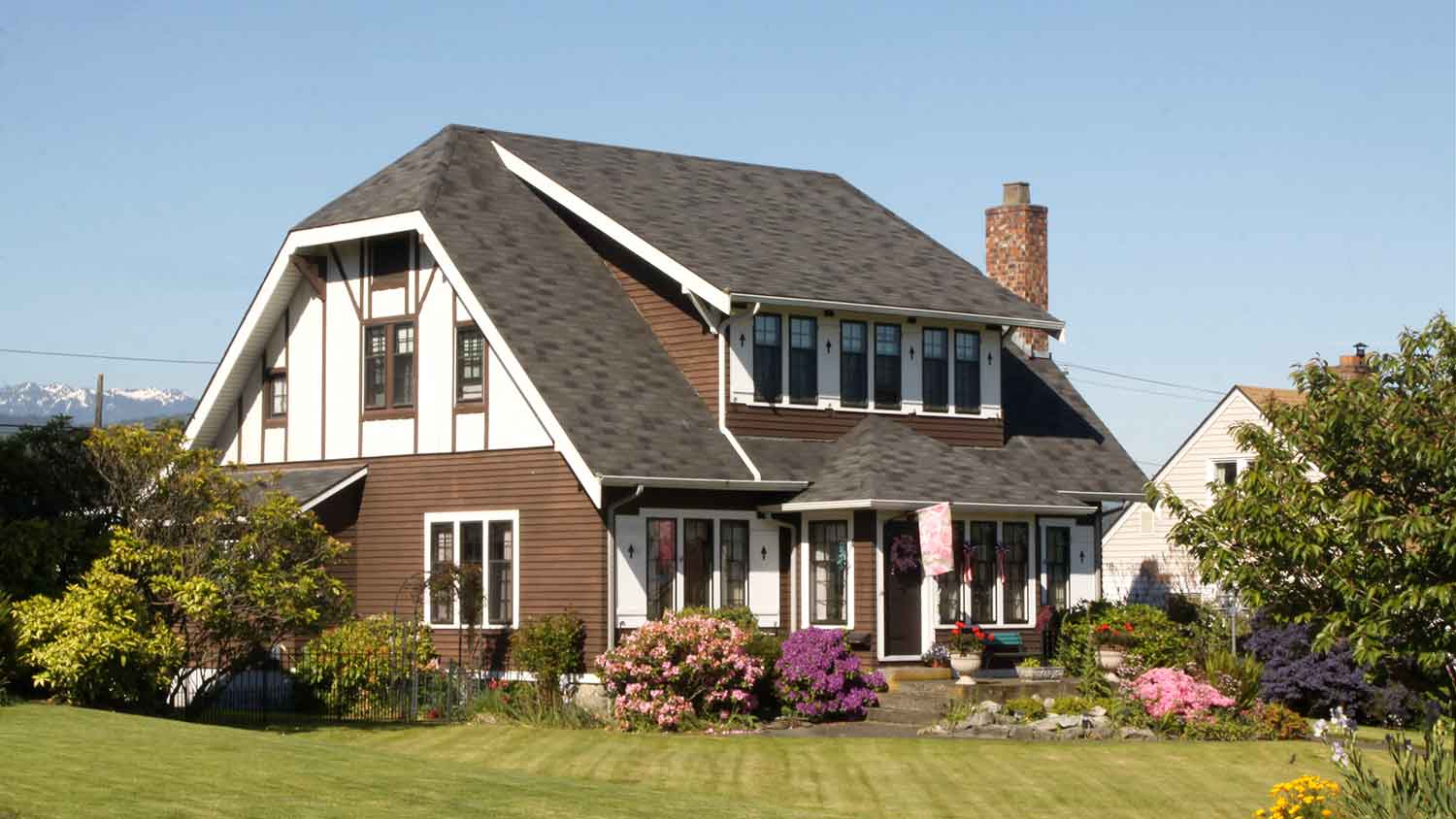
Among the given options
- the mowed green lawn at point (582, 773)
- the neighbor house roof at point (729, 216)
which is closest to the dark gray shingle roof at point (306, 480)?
the neighbor house roof at point (729, 216)

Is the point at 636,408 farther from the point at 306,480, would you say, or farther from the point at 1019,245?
the point at 1019,245

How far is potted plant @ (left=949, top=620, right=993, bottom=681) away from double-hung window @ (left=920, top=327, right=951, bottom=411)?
5366mm

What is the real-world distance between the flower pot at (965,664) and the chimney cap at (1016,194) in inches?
647

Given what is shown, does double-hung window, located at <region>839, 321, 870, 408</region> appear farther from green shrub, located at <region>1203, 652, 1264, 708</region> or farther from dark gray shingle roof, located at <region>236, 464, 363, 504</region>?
dark gray shingle roof, located at <region>236, 464, 363, 504</region>

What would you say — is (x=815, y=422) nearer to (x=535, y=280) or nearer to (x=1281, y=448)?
(x=535, y=280)

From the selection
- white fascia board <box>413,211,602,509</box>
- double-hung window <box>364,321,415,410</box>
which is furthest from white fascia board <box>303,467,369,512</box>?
white fascia board <box>413,211,602,509</box>

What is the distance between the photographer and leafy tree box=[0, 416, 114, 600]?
90.8 ft

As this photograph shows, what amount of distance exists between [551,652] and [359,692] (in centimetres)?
324

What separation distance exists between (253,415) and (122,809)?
21.9 meters

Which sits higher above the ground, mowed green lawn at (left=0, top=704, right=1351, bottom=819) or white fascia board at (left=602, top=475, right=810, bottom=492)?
white fascia board at (left=602, top=475, right=810, bottom=492)

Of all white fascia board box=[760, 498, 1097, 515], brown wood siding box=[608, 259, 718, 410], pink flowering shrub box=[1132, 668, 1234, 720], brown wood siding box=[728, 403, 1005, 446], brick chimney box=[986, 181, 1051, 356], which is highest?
brick chimney box=[986, 181, 1051, 356]

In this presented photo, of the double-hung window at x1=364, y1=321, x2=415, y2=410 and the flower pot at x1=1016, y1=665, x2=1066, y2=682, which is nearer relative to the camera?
the flower pot at x1=1016, y1=665, x2=1066, y2=682

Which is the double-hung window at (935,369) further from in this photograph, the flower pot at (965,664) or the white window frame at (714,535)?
the flower pot at (965,664)

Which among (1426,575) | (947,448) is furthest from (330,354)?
(1426,575)
